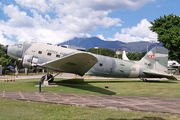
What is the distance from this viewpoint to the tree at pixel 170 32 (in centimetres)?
3127

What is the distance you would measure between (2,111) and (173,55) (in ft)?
114

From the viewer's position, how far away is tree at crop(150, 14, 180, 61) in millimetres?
31266

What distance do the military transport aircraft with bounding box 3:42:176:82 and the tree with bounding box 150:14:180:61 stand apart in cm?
1587

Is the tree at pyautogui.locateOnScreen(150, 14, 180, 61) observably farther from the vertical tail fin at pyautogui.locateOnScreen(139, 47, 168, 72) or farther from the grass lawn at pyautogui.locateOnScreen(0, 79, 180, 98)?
the grass lawn at pyautogui.locateOnScreen(0, 79, 180, 98)

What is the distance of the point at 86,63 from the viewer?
1327cm

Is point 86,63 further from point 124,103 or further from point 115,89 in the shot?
point 124,103

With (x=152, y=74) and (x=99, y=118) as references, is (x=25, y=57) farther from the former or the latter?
(x=152, y=74)

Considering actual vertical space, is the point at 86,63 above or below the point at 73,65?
above

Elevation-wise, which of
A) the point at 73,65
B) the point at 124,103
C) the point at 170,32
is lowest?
the point at 124,103

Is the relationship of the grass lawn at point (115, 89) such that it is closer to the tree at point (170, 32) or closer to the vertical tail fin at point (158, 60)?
the vertical tail fin at point (158, 60)

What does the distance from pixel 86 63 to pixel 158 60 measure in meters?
10.2

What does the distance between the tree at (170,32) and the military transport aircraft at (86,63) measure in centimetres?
1587

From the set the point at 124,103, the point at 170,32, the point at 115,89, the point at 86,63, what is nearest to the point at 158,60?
the point at 115,89

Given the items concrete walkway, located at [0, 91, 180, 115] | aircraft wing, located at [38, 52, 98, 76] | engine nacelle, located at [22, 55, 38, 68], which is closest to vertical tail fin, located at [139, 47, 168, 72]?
aircraft wing, located at [38, 52, 98, 76]
